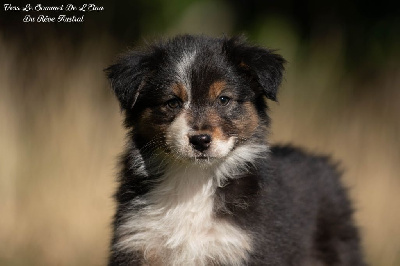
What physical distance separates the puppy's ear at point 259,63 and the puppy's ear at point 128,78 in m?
0.68

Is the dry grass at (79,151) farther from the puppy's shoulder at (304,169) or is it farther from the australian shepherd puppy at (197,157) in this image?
the australian shepherd puppy at (197,157)

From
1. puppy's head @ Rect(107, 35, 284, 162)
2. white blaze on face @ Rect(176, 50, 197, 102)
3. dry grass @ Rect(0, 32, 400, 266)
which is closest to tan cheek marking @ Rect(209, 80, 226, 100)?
puppy's head @ Rect(107, 35, 284, 162)

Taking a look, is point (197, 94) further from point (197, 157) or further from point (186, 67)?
point (197, 157)

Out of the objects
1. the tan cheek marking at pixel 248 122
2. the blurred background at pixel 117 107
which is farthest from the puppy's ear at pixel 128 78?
the blurred background at pixel 117 107

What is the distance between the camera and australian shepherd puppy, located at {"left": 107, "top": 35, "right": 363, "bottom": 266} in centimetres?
572

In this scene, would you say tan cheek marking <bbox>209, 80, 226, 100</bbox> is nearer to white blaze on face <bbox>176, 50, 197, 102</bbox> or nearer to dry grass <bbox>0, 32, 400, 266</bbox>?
white blaze on face <bbox>176, 50, 197, 102</bbox>

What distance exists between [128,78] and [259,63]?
101 centimetres

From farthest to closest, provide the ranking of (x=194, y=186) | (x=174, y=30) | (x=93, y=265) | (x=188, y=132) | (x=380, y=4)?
(x=380, y=4), (x=174, y=30), (x=93, y=265), (x=194, y=186), (x=188, y=132)

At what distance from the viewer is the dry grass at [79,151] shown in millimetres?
8805

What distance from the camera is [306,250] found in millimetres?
6816

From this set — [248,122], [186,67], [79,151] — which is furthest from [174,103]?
[79,151]

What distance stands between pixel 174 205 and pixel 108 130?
3.50 metres

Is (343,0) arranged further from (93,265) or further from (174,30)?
(93,265)

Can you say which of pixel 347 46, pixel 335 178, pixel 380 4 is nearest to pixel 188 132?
pixel 335 178
